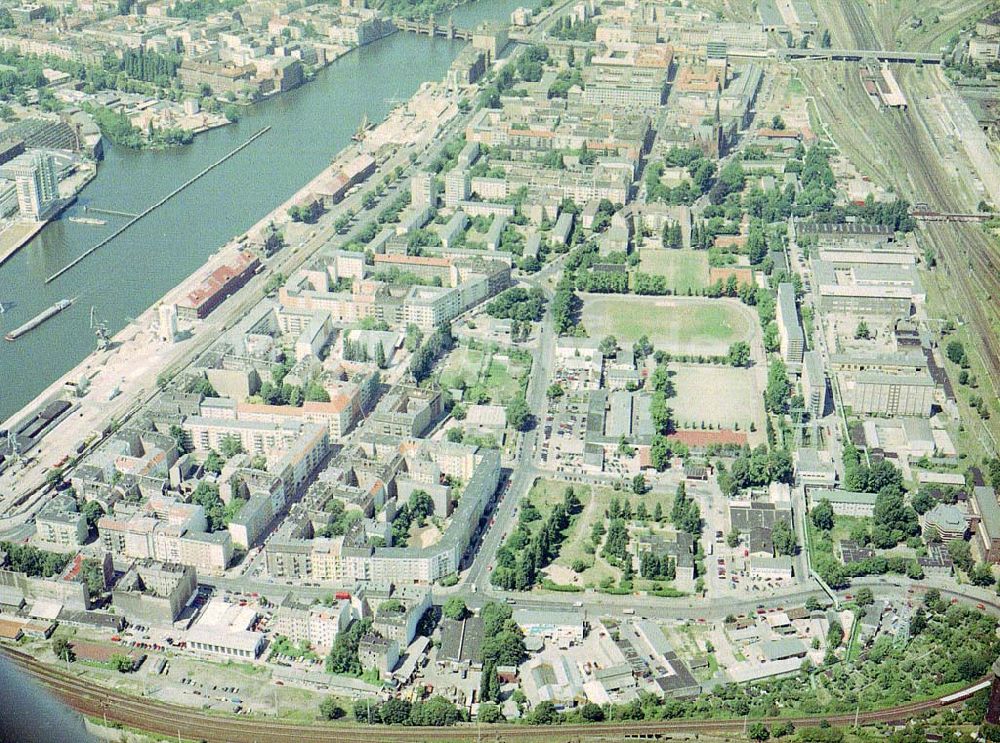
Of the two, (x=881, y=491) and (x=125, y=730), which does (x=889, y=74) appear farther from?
(x=125, y=730)

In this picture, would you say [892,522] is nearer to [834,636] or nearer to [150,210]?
[834,636]

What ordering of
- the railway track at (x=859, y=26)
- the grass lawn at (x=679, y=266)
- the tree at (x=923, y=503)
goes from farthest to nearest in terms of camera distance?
1. the railway track at (x=859, y=26)
2. the grass lawn at (x=679, y=266)
3. the tree at (x=923, y=503)

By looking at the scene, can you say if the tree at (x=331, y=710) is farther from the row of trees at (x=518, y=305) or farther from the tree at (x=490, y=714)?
the row of trees at (x=518, y=305)

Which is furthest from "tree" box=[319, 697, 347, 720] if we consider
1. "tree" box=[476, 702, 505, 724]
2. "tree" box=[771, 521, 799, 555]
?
"tree" box=[771, 521, 799, 555]

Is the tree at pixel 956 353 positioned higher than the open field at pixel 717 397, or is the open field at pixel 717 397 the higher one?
the tree at pixel 956 353

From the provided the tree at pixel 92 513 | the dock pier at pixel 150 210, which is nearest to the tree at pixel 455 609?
the tree at pixel 92 513

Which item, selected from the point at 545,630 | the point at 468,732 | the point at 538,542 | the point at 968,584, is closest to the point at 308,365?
the point at 538,542
